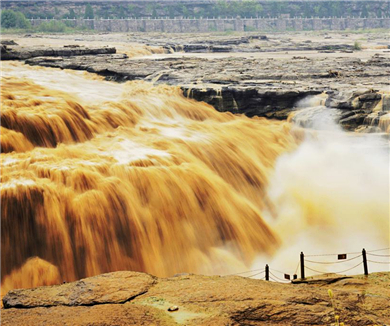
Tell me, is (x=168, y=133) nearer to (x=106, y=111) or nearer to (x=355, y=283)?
(x=106, y=111)

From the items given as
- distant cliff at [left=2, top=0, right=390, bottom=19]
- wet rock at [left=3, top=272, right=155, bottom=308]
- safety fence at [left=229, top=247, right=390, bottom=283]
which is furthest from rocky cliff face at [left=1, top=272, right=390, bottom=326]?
distant cliff at [left=2, top=0, right=390, bottom=19]

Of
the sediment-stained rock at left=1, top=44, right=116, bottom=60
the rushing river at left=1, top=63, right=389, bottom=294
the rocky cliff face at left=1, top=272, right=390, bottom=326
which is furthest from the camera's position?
the sediment-stained rock at left=1, top=44, right=116, bottom=60

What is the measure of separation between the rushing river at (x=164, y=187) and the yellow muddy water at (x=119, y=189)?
0.11ft

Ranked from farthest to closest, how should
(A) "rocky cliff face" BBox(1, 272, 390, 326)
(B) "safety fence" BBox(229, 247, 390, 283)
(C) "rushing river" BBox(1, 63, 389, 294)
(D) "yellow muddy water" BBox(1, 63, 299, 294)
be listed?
(B) "safety fence" BBox(229, 247, 390, 283) < (C) "rushing river" BBox(1, 63, 389, 294) < (D) "yellow muddy water" BBox(1, 63, 299, 294) < (A) "rocky cliff face" BBox(1, 272, 390, 326)

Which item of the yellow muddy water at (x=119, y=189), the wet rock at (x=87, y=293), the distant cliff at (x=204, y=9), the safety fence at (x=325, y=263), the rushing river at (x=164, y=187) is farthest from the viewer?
the distant cliff at (x=204, y=9)

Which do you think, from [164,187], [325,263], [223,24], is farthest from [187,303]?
[223,24]

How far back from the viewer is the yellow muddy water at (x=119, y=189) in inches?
560

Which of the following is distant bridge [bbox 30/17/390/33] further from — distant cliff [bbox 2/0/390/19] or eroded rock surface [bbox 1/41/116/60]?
eroded rock surface [bbox 1/41/116/60]

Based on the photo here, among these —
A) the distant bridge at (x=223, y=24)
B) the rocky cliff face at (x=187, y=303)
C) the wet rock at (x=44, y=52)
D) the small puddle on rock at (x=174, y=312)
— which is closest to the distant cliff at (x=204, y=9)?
the distant bridge at (x=223, y=24)

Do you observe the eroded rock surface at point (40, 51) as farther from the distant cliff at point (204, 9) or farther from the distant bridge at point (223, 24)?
the distant cliff at point (204, 9)

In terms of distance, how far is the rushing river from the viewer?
14.5 meters

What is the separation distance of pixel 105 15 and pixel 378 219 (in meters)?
102

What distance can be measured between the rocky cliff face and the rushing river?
12.0ft

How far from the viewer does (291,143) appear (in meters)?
23.8
